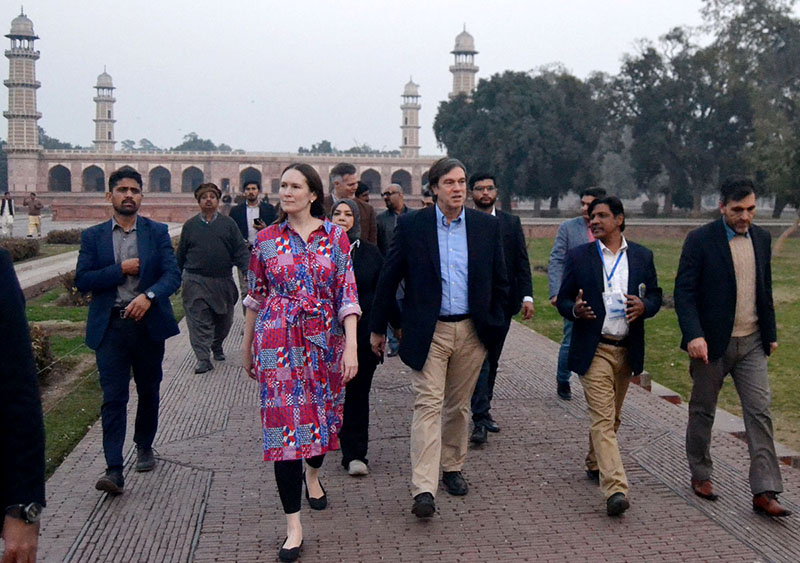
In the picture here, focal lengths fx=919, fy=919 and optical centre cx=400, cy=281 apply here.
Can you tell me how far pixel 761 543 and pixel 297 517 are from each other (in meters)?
1.89

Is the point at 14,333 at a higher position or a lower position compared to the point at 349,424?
higher

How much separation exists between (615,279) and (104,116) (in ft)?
259

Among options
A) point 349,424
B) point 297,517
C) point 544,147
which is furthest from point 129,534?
point 544,147

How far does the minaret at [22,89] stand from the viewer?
2400 inches

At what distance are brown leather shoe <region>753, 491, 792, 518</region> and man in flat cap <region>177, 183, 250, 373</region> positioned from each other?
4.68 meters

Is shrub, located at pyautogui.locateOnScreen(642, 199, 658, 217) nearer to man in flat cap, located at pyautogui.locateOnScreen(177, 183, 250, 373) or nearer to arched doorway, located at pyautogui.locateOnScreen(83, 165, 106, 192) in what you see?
arched doorway, located at pyautogui.locateOnScreen(83, 165, 106, 192)

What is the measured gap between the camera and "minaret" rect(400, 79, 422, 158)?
251 ft

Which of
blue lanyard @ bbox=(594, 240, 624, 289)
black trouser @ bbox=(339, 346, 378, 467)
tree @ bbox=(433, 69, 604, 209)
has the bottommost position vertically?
black trouser @ bbox=(339, 346, 378, 467)

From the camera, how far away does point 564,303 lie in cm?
448

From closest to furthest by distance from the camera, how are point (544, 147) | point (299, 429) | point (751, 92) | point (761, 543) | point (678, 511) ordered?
point (299, 429), point (761, 543), point (678, 511), point (751, 92), point (544, 147)

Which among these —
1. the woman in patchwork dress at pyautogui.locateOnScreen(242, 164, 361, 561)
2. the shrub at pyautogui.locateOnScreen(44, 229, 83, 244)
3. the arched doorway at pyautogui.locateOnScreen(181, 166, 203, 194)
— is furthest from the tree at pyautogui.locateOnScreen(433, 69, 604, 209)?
the woman in patchwork dress at pyautogui.locateOnScreen(242, 164, 361, 561)

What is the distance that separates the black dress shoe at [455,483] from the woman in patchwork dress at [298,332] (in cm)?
80

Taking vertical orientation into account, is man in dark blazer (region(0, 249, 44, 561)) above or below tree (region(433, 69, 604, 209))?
below

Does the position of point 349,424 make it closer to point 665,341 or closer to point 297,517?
point 297,517
